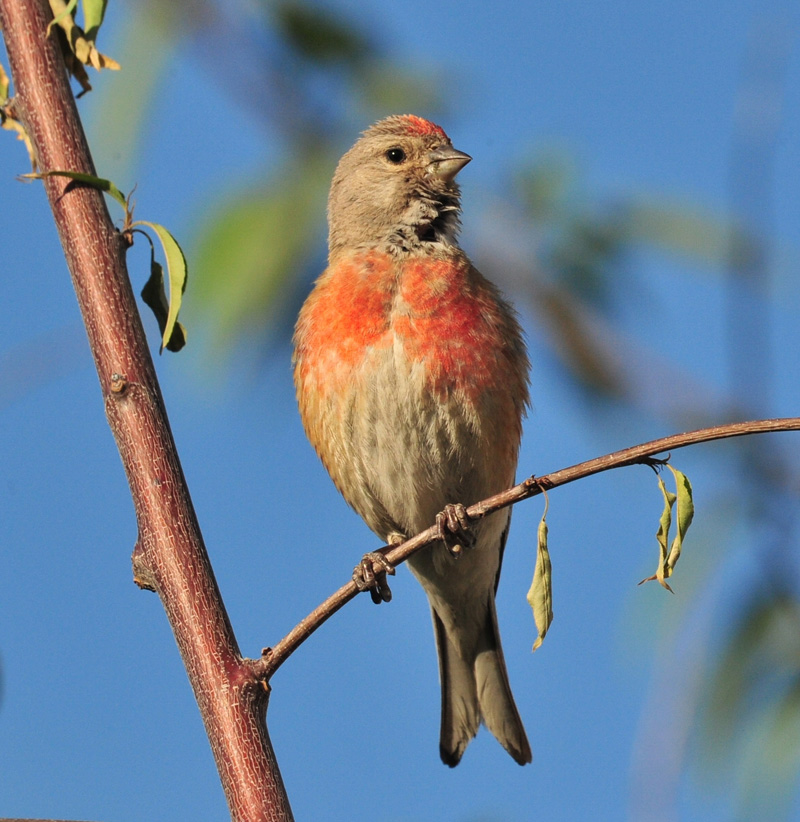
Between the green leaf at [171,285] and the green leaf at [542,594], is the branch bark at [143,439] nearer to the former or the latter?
the green leaf at [171,285]

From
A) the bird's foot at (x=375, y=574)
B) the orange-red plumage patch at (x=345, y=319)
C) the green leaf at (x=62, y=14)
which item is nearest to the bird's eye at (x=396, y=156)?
the orange-red plumage patch at (x=345, y=319)

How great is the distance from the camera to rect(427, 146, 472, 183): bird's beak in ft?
17.8

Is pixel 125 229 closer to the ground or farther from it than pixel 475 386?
closer to the ground

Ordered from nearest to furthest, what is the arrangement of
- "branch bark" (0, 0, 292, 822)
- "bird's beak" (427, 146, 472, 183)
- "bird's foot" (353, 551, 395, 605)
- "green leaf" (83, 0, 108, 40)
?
"branch bark" (0, 0, 292, 822) < "green leaf" (83, 0, 108, 40) < "bird's foot" (353, 551, 395, 605) < "bird's beak" (427, 146, 472, 183)

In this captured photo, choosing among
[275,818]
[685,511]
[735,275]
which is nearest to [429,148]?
[735,275]

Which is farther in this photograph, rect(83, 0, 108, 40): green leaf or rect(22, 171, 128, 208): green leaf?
rect(83, 0, 108, 40): green leaf

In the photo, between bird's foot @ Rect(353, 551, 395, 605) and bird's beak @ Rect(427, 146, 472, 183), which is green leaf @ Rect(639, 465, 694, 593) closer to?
bird's foot @ Rect(353, 551, 395, 605)

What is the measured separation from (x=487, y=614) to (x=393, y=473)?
4.01 ft

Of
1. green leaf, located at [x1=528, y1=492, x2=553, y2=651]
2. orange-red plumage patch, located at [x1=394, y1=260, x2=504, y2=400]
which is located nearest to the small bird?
orange-red plumage patch, located at [x1=394, y1=260, x2=504, y2=400]

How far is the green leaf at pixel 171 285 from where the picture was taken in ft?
7.90

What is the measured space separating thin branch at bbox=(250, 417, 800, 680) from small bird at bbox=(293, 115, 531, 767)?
1588 millimetres

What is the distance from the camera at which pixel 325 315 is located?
4.82 m

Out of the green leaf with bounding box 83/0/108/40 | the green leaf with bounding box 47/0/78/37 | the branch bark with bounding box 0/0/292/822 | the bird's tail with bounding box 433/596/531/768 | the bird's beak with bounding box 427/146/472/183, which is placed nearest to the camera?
the branch bark with bounding box 0/0/292/822

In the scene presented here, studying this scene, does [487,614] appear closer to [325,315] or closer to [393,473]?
[393,473]
